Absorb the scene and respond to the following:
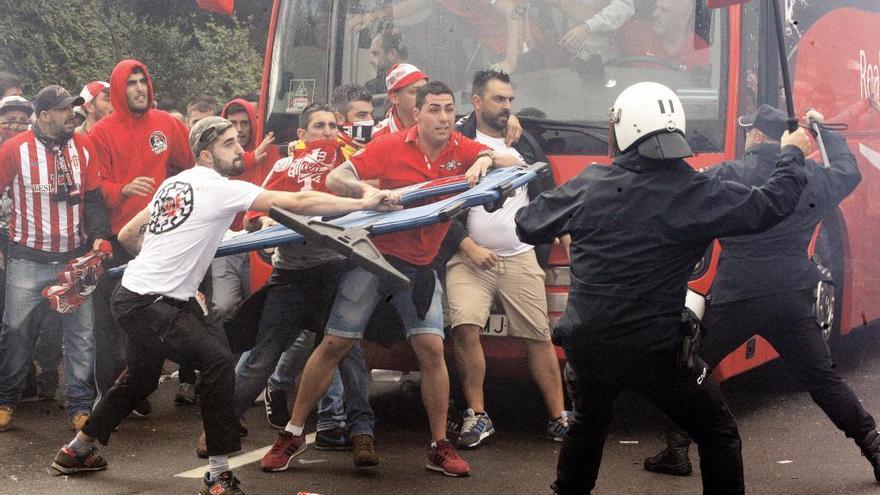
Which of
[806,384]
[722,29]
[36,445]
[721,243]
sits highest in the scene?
[722,29]

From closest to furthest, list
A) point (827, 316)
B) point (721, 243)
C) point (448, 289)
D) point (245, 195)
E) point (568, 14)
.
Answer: point (245, 195)
point (721, 243)
point (448, 289)
point (568, 14)
point (827, 316)

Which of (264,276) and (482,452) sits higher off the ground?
(264,276)

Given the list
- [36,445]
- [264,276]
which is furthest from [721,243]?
[36,445]

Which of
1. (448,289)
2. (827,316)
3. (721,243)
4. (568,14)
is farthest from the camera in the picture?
(827,316)

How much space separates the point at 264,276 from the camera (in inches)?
317

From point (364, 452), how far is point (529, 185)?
1639 millimetres

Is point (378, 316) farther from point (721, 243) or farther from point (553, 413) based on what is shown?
point (721, 243)

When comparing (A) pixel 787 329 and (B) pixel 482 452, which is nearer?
(A) pixel 787 329

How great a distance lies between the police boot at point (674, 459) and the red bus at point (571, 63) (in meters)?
0.93

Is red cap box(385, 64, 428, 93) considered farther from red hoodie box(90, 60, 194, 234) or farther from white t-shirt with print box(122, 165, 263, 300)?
white t-shirt with print box(122, 165, 263, 300)

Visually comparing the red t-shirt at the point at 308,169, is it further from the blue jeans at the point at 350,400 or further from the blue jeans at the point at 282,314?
the blue jeans at the point at 350,400

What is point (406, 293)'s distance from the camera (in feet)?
22.1

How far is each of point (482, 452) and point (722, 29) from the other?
98.4 inches

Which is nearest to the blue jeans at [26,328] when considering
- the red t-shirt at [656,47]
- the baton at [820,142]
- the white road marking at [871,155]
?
the red t-shirt at [656,47]
